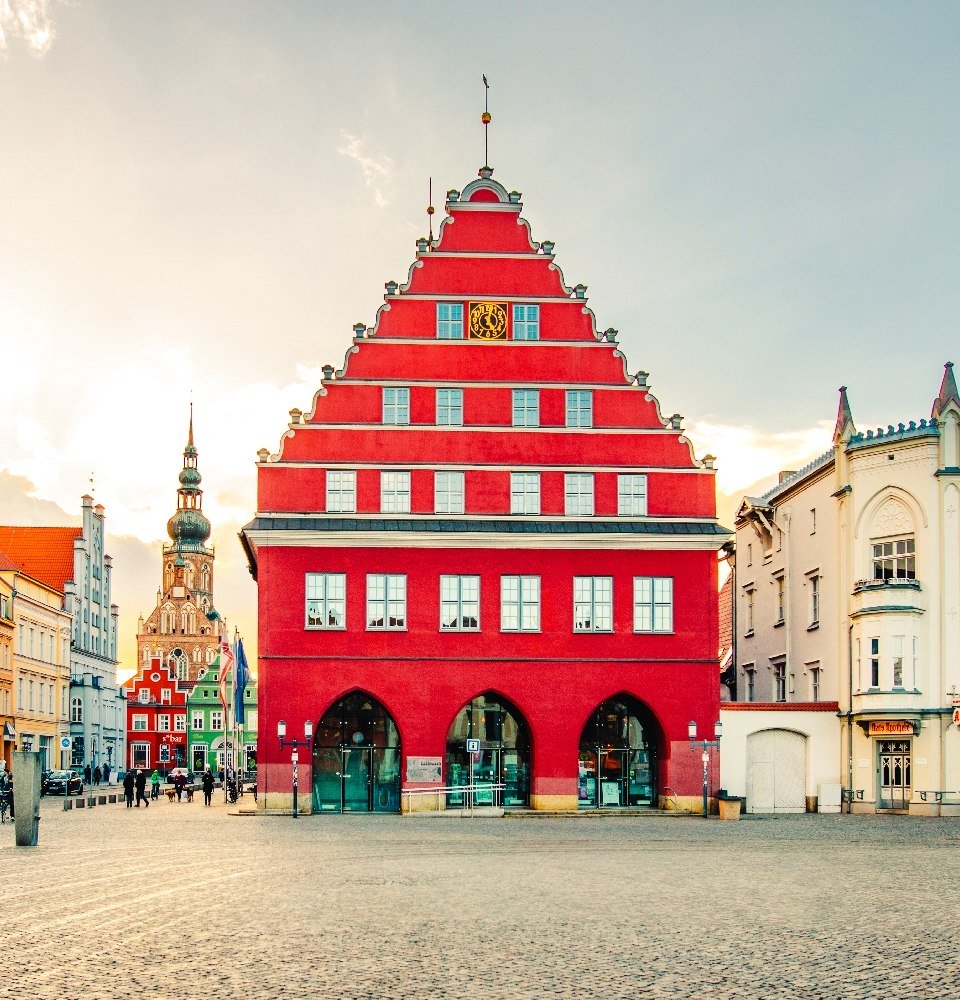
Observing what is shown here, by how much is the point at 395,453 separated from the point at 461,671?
26.1ft

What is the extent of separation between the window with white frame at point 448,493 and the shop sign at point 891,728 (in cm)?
1613

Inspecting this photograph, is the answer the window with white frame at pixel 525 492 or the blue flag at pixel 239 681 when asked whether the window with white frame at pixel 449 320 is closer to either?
the window with white frame at pixel 525 492

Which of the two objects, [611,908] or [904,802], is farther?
[904,802]

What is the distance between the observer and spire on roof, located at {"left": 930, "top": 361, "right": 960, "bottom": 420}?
50.7m

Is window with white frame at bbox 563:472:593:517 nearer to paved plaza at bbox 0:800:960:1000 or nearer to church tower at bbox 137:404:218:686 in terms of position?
paved plaza at bbox 0:800:960:1000

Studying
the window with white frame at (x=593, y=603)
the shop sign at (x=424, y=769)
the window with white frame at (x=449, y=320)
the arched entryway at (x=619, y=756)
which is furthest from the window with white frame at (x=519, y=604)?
the window with white frame at (x=449, y=320)

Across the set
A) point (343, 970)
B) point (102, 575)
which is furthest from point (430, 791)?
point (102, 575)

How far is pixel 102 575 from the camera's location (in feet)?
356

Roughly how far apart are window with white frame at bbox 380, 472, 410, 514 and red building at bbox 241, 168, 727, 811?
0.06 m

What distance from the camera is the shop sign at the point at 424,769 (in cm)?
5000

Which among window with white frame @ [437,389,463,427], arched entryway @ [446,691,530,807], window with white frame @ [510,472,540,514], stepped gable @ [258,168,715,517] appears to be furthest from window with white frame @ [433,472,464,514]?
arched entryway @ [446,691,530,807]

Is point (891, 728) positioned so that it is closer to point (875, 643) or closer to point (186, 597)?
point (875, 643)

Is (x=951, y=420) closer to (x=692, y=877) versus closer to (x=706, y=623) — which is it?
(x=706, y=623)

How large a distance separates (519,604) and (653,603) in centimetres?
471
